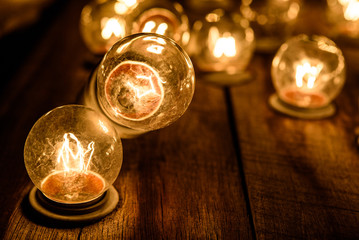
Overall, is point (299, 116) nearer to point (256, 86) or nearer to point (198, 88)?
point (256, 86)

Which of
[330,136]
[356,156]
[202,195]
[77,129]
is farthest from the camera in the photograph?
[330,136]

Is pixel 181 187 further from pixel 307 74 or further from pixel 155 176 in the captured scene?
pixel 307 74

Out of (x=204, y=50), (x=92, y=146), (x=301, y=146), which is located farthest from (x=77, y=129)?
(x=204, y=50)

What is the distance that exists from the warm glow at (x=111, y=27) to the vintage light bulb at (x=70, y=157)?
31.3 inches

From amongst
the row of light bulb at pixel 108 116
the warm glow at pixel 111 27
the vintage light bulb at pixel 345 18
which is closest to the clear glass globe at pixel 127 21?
the warm glow at pixel 111 27

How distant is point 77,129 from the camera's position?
0.85 meters

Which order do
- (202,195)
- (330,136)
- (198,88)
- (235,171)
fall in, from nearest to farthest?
(202,195) → (235,171) → (330,136) → (198,88)

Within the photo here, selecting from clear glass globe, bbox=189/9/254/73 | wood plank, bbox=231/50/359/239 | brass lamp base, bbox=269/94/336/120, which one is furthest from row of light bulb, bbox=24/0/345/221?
clear glass globe, bbox=189/9/254/73

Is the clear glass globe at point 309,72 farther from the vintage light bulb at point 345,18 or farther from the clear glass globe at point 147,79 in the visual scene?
the vintage light bulb at point 345,18

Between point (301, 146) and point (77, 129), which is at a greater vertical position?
point (77, 129)

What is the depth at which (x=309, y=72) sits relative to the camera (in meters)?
1.39

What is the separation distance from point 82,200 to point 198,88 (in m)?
0.79

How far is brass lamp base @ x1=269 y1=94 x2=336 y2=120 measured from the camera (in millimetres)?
1389

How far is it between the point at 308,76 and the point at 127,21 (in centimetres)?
64
